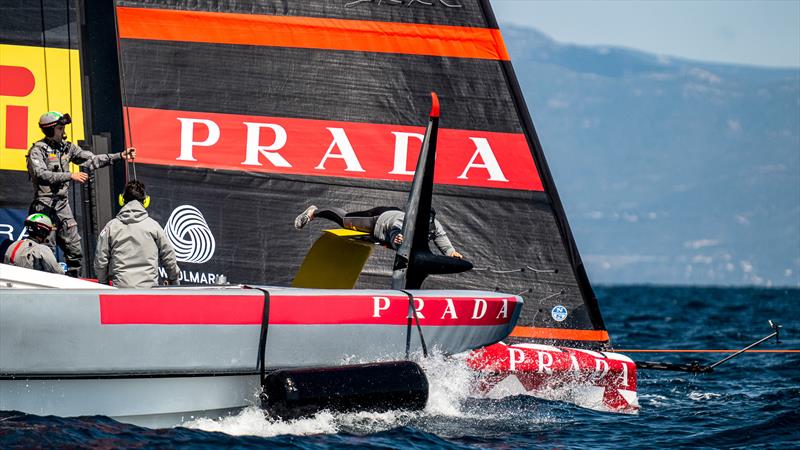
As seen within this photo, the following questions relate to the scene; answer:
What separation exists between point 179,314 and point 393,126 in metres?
3.26

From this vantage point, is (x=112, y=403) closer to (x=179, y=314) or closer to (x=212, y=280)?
(x=179, y=314)

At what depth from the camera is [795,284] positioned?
7746 inches

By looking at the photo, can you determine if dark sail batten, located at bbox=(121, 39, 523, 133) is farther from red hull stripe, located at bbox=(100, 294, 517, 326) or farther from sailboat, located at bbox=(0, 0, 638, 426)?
Answer: red hull stripe, located at bbox=(100, 294, 517, 326)

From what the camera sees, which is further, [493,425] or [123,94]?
[123,94]

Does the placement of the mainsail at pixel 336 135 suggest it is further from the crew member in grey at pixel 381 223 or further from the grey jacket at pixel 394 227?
the grey jacket at pixel 394 227

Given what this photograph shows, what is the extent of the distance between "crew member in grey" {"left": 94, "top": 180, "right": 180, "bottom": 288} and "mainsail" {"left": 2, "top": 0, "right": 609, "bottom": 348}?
206cm

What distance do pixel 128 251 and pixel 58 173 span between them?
4.81 feet

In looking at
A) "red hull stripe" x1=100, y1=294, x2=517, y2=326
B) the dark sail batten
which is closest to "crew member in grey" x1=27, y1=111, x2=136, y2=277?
the dark sail batten

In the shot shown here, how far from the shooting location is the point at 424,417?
709cm

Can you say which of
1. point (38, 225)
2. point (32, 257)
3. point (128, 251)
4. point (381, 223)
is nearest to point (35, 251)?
point (32, 257)

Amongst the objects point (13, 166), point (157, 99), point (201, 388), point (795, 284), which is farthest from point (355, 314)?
point (795, 284)

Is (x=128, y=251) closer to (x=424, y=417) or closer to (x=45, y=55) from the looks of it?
(x=424, y=417)

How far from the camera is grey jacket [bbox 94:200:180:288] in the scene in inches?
265

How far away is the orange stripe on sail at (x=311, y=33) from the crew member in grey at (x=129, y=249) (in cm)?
245
